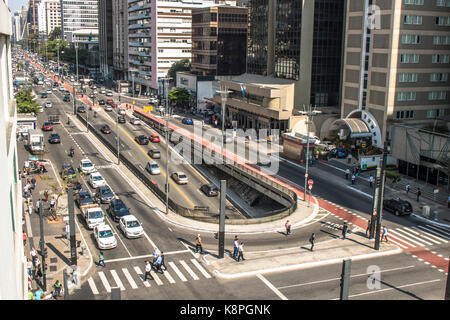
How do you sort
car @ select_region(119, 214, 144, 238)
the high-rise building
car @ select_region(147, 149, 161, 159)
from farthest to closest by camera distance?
the high-rise building, car @ select_region(147, 149, 161, 159), car @ select_region(119, 214, 144, 238)

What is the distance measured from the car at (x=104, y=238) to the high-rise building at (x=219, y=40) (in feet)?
287

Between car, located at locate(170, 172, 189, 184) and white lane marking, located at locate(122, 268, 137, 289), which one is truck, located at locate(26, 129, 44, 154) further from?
white lane marking, located at locate(122, 268, 137, 289)

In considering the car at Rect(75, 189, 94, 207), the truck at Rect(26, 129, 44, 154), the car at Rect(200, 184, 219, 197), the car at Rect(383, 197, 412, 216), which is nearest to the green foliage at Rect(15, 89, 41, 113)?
the truck at Rect(26, 129, 44, 154)

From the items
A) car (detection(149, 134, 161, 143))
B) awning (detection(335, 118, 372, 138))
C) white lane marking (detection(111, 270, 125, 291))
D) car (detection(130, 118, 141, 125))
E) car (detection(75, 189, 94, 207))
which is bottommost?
white lane marking (detection(111, 270, 125, 291))

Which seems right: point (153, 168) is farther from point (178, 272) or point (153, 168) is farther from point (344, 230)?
point (178, 272)

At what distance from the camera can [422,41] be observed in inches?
2778

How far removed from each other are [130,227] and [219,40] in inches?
3459

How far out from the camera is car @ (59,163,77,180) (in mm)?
59000

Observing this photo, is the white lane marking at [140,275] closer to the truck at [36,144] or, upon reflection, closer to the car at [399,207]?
the car at [399,207]

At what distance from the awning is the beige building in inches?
6.4

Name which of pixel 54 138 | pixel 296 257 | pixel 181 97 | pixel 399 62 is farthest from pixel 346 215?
pixel 181 97

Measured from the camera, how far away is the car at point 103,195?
51.1 meters

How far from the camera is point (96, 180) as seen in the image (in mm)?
58188
